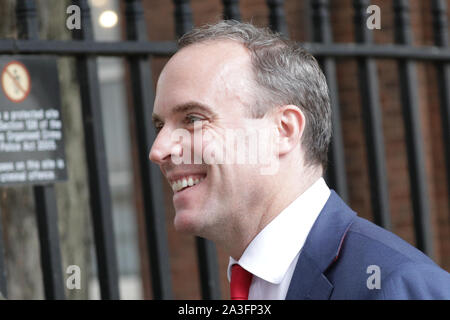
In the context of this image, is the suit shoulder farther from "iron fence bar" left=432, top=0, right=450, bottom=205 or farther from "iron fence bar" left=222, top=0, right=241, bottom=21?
"iron fence bar" left=432, top=0, right=450, bottom=205

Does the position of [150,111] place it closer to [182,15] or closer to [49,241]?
[182,15]

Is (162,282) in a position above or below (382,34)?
below

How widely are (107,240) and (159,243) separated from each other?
8.7 inches

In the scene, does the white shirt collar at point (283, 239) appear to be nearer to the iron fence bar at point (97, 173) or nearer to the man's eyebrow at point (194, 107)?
the man's eyebrow at point (194, 107)

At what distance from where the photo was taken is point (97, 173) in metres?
3.20

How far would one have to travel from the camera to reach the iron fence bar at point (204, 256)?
11.3ft

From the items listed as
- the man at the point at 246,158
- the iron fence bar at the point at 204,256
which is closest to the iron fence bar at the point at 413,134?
the iron fence bar at the point at 204,256

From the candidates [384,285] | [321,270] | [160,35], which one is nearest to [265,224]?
[321,270]

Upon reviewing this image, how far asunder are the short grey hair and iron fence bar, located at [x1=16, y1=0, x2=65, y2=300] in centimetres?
71

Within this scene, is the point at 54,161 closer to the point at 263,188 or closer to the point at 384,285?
the point at 263,188

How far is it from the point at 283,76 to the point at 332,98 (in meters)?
1.23

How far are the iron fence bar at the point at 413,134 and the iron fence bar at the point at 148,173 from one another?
1239mm

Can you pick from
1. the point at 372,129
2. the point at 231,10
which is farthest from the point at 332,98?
the point at 231,10
